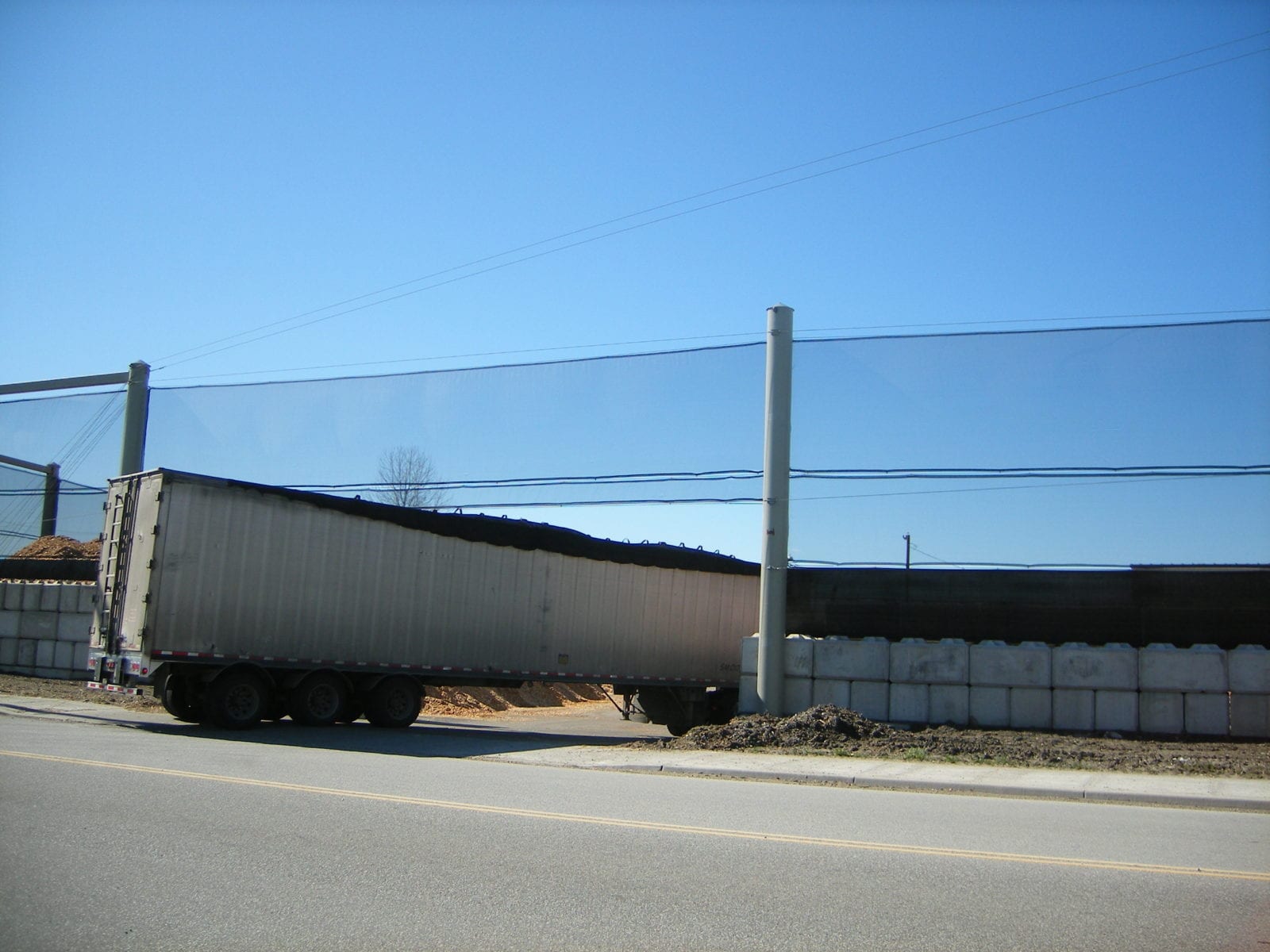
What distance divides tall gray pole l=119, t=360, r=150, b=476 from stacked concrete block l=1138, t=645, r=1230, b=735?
22.2m

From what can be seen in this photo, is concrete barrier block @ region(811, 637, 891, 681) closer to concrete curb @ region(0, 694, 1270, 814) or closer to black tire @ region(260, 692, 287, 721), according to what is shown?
concrete curb @ region(0, 694, 1270, 814)

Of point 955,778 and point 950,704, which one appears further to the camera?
point 950,704

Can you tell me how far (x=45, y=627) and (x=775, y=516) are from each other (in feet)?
52.9

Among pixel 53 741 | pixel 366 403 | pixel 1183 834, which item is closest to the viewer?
pixel 1183 834

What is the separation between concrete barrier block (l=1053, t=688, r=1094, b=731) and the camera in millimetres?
16625

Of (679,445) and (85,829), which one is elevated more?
(679,445)

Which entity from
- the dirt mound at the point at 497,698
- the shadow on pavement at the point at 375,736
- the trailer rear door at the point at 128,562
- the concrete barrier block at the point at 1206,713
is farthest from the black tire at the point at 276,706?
the concrete barrier block at the point at 1206,713

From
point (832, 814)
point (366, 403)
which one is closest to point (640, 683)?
point (366, 403)

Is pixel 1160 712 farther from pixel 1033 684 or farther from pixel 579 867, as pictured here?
pixel 579 867

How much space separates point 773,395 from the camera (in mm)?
18594

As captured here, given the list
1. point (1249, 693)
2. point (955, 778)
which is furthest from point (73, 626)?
point (1249, 693)

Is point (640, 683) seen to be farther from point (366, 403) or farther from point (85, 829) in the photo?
point (85, 829)

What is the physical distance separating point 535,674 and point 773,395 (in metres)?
6.66

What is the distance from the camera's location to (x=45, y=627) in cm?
2339
